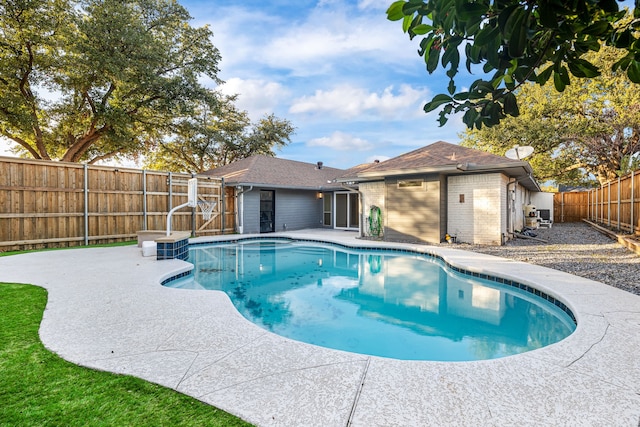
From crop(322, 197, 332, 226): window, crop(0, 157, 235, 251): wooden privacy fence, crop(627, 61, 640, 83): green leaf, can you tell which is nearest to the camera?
crop(627, 61, 640, 83): green leaf

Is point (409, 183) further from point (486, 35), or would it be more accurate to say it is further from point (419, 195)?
point (486, 35)

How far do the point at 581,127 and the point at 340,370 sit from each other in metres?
21.7

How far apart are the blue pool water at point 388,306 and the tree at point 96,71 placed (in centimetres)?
957

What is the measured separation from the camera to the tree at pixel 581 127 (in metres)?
16.2

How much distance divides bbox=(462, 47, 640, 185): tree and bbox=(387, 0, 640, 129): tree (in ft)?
56.4

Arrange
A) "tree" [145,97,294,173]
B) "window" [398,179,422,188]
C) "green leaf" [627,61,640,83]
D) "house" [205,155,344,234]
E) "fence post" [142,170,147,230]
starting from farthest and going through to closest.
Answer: "tree" [145,97,294,173] → "house" [205,155,344,234] → "fence post" [142,170,147,230] → "window" [398,179,422,188] → "green leaf" [627,61,640,83]

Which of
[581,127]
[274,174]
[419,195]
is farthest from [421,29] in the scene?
[581,127]

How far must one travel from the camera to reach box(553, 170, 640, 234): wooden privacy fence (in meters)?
10.4

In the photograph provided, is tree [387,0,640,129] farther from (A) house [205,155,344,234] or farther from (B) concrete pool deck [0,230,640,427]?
(A) house [205,155,344,234]

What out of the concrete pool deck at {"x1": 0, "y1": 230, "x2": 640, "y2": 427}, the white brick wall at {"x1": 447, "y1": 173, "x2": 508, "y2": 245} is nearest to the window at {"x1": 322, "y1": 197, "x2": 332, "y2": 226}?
the white brick wall at {"x1": 447, "y1": 173, "x2": 508, "y2": 245}

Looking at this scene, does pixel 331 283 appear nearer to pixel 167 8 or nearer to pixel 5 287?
pixel 5 287

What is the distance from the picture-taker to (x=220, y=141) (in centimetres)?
2267

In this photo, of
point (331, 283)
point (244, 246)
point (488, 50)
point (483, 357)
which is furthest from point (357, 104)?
point (488, 50)

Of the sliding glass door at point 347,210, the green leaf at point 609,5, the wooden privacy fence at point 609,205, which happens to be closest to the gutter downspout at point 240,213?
the sliding glass door at point 347,210
